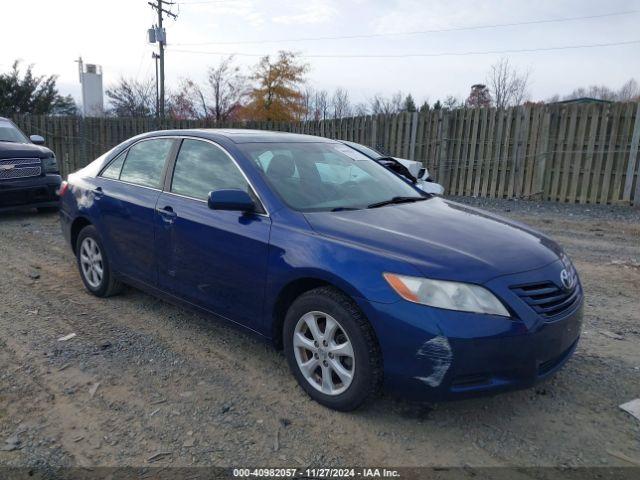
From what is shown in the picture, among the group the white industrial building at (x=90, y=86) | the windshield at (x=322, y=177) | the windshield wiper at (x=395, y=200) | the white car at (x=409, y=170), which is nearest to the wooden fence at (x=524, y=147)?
the white car at (x=409, y=170)

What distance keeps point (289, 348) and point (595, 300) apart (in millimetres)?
3358

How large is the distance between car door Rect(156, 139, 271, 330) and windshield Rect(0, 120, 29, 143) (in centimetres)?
692

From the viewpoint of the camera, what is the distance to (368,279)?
2.79 metres

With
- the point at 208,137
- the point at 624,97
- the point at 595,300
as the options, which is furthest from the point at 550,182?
the point at 624,97

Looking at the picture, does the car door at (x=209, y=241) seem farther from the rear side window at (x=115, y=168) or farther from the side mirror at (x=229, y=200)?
the rear side window at (x=115, y=168)

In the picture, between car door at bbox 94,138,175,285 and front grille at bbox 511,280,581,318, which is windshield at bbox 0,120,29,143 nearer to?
car door at bbox 94,138,175,285

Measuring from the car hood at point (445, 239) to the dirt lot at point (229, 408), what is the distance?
90 cm

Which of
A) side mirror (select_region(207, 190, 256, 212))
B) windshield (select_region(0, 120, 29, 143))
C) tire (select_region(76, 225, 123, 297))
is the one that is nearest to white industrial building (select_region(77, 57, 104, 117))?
windshield (select_region(0, 120, 29, 143))

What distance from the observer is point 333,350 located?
2.98 metres

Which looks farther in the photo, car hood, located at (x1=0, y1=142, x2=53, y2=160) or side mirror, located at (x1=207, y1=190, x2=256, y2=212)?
car hood, located at (x1=0, y1=142, x2=53, y2=160)

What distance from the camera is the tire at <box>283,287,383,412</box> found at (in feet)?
9.26

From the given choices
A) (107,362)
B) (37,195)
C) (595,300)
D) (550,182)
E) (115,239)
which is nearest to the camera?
(107,362)

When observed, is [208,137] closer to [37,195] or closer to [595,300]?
[595,300]

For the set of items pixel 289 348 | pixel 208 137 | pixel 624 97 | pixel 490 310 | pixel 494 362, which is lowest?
pixel 289 348
